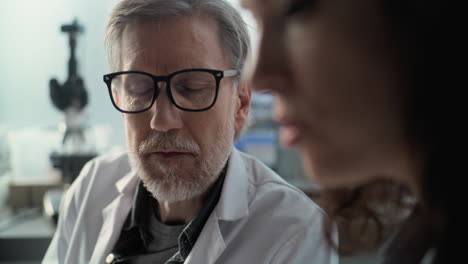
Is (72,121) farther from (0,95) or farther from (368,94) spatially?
(368,94)

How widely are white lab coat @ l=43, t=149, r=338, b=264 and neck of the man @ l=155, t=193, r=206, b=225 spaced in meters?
0.09

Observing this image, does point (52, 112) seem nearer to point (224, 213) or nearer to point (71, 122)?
point (71, 122)

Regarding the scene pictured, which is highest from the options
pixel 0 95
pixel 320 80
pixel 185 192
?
pixel 320 80

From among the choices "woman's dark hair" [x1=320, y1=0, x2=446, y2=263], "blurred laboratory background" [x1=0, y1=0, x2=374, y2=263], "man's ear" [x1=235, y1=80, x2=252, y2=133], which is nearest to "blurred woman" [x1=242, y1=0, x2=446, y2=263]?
"woman's dark hair" [x1=320, y1=0, x2=446, y2=263]

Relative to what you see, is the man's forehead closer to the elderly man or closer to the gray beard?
the elderly man

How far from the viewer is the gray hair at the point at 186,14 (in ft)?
3.14

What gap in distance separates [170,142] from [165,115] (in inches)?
2.4

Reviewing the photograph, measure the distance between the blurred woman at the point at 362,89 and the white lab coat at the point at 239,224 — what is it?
0.54m

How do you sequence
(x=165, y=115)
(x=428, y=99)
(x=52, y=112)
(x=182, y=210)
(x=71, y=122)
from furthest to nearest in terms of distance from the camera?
(x=52, y=112)
(x=71, y=122)
(x=182, y=210)
(x=165, y=115)
(x=428, y=99)

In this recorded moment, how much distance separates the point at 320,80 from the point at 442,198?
0.16 metres

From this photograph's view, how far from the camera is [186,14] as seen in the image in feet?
3.17

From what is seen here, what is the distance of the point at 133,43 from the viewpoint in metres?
0.98

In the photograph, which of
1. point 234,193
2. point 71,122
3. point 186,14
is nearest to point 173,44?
point 186,14

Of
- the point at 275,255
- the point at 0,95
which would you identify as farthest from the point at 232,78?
the point at 0,95
